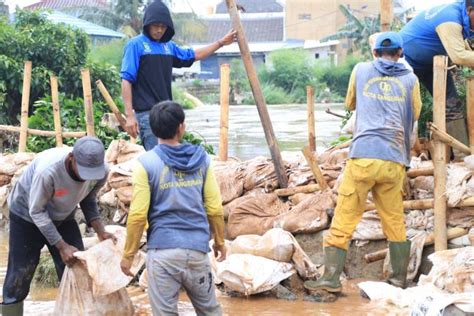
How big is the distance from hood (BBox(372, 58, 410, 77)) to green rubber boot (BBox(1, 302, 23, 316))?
104 inches

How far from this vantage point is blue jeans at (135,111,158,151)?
673 cm

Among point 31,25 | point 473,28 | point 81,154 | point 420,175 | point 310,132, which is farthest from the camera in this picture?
point 31,25

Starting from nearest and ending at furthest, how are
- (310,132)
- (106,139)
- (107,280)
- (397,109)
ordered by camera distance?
1. (107,280)
2. (397,109)
3. (310,132)
4. (106,139)

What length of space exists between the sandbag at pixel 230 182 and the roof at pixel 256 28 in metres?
48.2

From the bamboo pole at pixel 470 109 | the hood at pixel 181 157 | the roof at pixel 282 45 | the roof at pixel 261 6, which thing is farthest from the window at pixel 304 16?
the hood at pixel 181 157

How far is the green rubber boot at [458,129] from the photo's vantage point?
22.7 ft

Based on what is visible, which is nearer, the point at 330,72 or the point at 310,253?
the point at 310,253

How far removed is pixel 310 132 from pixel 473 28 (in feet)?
8.33

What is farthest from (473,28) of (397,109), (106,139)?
(106,139)

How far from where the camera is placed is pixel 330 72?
49.7 m

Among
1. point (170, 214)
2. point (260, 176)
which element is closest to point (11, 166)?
point (260, 176)

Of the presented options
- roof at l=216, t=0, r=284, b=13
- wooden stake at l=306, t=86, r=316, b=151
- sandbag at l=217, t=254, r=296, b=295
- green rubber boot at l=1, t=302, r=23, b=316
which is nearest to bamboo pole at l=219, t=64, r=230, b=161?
wooden stake at l=306, t=86, r=316, b=151

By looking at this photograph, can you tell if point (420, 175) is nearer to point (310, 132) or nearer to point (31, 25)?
point (310, 132)

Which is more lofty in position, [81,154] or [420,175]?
[81,154]
